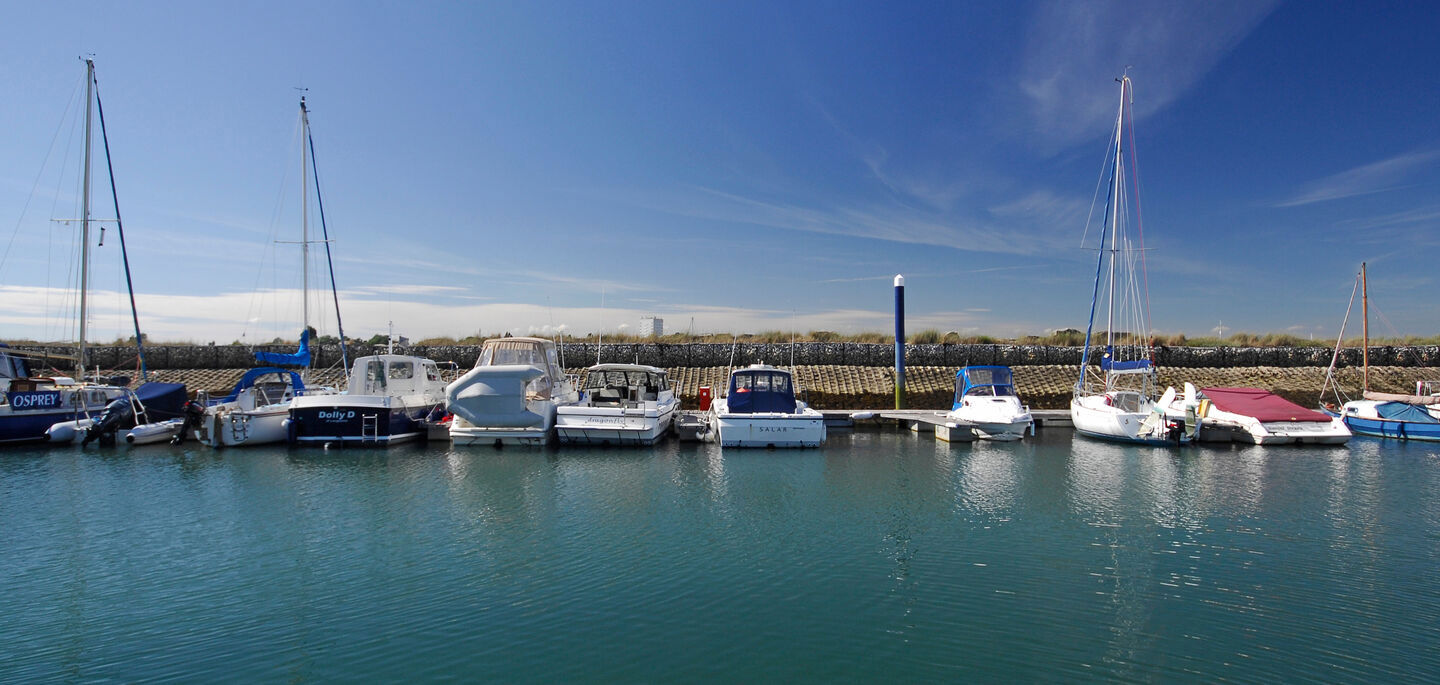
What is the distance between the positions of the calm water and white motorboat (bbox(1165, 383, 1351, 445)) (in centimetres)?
581

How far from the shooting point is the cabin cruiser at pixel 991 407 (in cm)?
2220

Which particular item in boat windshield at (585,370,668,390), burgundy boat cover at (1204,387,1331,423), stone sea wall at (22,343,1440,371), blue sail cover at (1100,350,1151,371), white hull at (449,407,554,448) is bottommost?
white hull at (449,407,554,448)

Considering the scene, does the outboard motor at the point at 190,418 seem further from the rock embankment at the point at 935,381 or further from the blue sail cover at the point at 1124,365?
the blue sail cover at the point at 1124,365

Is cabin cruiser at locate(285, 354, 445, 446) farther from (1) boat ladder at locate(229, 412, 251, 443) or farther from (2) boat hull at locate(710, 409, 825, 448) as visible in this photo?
(2) boat hull at locate(710, 409, 825, 448)

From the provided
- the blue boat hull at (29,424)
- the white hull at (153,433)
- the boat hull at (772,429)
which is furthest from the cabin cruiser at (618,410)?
the blue boat hull at (29,424)

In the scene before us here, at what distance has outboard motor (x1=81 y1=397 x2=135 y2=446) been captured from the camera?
2033 cm

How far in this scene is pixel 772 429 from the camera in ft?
66.1

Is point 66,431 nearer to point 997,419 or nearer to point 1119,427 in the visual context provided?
point 997,419

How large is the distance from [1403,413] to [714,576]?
91.2 feet

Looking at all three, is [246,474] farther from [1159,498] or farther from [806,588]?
[1159,498]

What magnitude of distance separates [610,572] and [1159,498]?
445 inches

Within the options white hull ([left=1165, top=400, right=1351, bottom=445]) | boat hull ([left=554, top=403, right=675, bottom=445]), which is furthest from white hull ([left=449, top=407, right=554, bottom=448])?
white hull ([left=1165, top=400, right=1351, bottom=445])

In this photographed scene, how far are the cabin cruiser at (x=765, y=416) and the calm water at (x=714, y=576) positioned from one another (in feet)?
12.5

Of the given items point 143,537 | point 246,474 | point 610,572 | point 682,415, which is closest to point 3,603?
point 143,537
